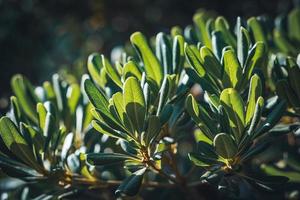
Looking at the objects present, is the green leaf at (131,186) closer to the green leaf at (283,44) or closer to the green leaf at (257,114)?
the green leaf at (257,114)

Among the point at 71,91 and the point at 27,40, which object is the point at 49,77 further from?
the point at 71,91

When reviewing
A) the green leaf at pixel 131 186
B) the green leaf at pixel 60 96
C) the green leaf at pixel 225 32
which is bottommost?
the green leaf at pixel 131 186

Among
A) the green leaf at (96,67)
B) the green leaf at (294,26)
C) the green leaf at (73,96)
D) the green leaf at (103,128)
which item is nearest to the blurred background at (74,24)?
the green leaf at (294,26)

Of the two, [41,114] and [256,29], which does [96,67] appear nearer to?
[41,114]

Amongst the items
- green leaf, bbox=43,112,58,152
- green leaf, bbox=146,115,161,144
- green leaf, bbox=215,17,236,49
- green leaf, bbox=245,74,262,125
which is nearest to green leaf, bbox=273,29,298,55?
green leaf, bbox=215,17,236,49

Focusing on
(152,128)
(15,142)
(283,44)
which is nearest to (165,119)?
(152,128)

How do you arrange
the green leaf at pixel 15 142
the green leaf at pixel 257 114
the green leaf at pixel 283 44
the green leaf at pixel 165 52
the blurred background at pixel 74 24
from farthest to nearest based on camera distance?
the blurred background at pixel 74 24 → the green leaf at pixel 283 44 → the green leaf at pixel 165 52 → the green leaf at pixel 15 142 → the green leaf at pixel 257 114

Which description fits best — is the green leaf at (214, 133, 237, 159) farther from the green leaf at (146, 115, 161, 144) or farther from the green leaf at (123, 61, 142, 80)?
the green leaf at (123, 61, 142, 80)
